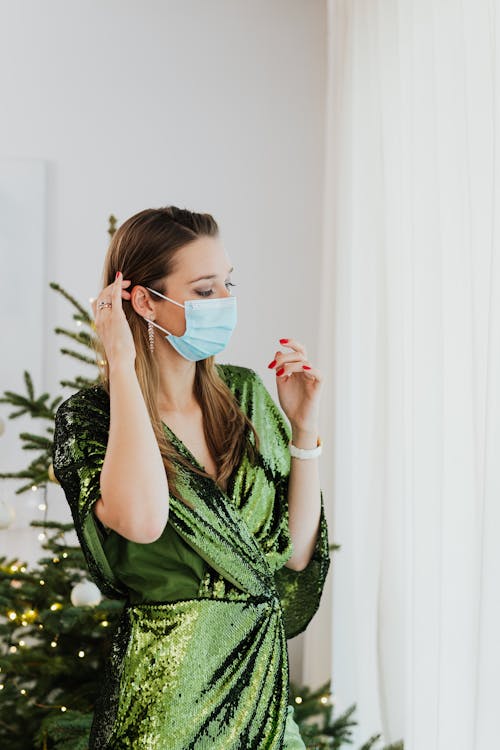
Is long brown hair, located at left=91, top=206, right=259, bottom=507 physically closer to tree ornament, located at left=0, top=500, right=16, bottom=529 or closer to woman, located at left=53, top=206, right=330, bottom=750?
woman, located at left=53, top=206, right=330, bottom=750

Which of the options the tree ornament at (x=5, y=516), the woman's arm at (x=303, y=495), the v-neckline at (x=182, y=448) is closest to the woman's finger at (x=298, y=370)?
the woman's arm at (x=303, y=495)

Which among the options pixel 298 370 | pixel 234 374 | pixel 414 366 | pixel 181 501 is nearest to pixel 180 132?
pixel 414 366

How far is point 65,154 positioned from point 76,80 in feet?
0.78

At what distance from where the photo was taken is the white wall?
272cm

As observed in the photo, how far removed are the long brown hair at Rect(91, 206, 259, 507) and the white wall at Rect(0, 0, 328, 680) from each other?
52.2 inches

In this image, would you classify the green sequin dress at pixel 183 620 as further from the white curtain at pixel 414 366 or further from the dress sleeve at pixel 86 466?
the white curtain at pixel 414 366

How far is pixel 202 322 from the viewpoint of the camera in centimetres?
143

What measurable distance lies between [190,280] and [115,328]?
0.54 feet

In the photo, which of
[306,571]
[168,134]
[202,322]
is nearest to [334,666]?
[306,571]

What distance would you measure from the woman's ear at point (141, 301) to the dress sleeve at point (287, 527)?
28 cm

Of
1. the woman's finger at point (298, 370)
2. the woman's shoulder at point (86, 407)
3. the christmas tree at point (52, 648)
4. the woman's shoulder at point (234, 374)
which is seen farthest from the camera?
the christmas tree at point (52, 648)

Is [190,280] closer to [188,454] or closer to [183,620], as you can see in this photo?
[188,454]

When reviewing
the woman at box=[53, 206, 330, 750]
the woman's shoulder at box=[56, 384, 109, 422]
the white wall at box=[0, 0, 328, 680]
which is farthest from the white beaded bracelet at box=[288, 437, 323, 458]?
the white wall at box=[0, 0, 328, 680]

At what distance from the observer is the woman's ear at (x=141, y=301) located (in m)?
1.44
